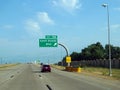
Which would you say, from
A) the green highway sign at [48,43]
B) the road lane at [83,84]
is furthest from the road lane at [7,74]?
the green highway sign at [48,43]

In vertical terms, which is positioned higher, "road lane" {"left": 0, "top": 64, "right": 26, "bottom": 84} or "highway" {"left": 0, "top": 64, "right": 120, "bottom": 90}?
"road lane" {"left": 0, "top": 64, "right": 26, "bottom": 84}

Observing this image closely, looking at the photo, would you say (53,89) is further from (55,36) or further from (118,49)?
(118,49)

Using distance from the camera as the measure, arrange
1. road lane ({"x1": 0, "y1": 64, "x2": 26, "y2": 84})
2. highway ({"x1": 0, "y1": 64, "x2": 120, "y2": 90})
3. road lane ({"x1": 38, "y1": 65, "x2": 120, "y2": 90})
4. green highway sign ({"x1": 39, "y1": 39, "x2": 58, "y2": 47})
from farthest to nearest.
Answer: green highway sign ({"x1": 39, "y1": 39, "x2": 58, "y2": 47}), road lane ({"x1": 0, "y1": 64, "x2": 26, "y2": 84}), highway ({"x1": 0, "y1": 64, "x2": 120, "y2": 90}), road lane ({"x1": 38, "y1": 65, "x2": 120, "y2": 90})

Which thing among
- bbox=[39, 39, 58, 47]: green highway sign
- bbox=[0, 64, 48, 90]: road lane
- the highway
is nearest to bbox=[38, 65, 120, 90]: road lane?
the highway

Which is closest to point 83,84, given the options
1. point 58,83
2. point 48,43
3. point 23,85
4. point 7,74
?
point 58,83

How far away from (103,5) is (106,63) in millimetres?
52246

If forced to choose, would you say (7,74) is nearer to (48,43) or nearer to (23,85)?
(48,43)

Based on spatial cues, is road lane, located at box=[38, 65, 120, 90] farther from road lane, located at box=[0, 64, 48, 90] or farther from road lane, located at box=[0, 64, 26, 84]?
road lane, located at box=[0, 64, 26, 84]

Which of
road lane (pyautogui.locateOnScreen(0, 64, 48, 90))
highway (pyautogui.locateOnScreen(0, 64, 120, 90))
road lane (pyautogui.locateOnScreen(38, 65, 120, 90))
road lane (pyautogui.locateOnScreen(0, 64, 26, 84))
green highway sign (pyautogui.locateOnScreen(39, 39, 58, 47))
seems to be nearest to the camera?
road lane (pyautogui.locateOnScreen(38, 65, 120, 90))

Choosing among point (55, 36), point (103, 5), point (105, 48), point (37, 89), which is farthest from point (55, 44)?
point (105, 48)

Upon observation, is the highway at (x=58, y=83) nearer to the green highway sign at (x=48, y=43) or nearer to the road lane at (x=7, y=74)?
the road lane at (x=7, y=74)

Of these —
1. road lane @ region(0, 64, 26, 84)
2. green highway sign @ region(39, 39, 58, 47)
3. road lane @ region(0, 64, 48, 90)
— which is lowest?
road lane @ region(0, 64, 48, 90)

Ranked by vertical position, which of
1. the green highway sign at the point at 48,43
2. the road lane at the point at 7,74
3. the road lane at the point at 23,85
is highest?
the green highway sign at the point at 48,43

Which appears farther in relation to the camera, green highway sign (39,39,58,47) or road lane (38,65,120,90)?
green highway sign (39,39,58,47)
